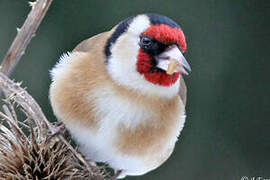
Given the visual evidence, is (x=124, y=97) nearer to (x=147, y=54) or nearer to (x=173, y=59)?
(x=147, y=54)

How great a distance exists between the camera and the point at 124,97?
2299mm

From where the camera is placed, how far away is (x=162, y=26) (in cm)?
218

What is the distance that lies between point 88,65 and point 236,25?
2.76m

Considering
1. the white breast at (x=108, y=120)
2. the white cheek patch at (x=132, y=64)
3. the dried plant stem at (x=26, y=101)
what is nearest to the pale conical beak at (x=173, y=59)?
the white cheek patch at (x=132, y=64)

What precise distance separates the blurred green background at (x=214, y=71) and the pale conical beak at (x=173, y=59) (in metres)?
2.37

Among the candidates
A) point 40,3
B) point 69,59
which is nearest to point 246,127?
point 69,59

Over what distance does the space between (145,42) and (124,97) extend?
0.24 meters

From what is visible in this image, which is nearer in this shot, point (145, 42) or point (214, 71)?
point (145, 42)

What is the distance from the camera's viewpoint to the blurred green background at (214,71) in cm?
454

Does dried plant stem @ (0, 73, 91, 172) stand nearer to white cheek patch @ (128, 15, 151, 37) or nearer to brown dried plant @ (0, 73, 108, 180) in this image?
brown dried plant @ (0, 73, 108, 180)

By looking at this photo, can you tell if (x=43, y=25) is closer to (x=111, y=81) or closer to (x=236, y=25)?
(x=236, y=25)

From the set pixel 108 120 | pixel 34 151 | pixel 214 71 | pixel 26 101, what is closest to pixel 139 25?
pixel 108 120

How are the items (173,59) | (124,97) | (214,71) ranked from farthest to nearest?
(214,71), (124,97), (173,59)

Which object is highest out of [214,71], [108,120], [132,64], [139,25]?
[139,25]
